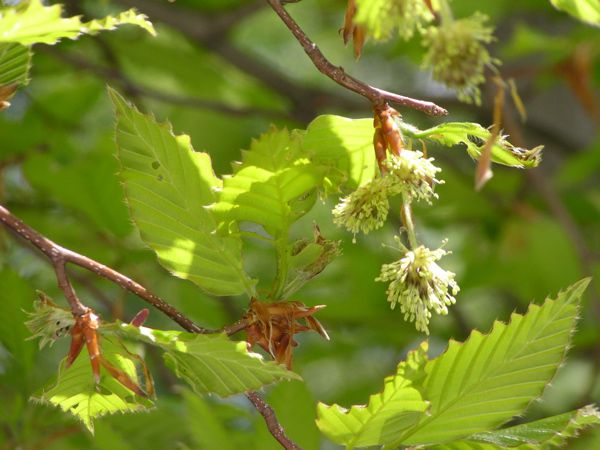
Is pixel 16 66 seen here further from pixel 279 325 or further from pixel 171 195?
pixel 279 325

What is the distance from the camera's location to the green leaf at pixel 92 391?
626 millimetres

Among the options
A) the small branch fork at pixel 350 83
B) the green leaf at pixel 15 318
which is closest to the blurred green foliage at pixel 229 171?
the green leaf at pixel 15 318

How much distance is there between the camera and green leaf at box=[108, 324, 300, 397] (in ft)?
1.90

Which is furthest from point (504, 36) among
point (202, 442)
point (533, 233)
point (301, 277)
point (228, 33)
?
point (301, 277)

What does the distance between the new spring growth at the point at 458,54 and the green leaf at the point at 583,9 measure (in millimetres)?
54

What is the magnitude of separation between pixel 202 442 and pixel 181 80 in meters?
1.07

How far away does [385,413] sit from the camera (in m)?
0.63

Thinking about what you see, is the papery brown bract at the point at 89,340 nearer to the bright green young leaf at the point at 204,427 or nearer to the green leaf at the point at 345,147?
the green leaf at the point at 345,147

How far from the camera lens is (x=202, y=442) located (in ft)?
2.99

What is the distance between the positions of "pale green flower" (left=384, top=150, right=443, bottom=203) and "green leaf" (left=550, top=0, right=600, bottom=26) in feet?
0.55

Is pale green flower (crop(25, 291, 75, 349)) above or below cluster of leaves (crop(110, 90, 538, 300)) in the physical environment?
below

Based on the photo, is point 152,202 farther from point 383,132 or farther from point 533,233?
point 533,233

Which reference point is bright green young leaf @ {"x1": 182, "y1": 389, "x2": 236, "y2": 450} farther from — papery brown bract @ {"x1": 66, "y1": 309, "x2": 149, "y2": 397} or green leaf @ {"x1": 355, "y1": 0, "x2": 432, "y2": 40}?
green leaf @ {"x1": 355, "y1": 0, "x2": 432, "y2": 40}

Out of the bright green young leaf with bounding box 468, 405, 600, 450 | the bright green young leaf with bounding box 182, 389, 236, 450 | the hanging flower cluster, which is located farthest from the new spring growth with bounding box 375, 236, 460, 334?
the bright green young leaf with bounding box 182, 389, 236, 450
